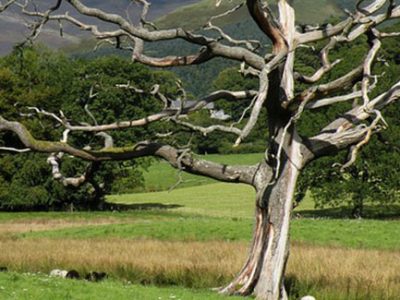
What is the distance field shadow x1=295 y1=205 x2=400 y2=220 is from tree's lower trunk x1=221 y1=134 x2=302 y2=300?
40.2m

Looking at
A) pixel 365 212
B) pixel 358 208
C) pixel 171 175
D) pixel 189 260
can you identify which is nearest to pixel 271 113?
pixel 189 260

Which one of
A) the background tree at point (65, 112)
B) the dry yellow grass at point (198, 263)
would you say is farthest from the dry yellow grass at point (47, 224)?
the dry yellow grass at point (198, 263)

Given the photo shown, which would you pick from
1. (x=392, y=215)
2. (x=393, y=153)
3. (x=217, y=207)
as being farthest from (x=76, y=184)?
(x=217, y=207)

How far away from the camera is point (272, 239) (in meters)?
15.8

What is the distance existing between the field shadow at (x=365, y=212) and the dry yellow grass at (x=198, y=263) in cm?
3174

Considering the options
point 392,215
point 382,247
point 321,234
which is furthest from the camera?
point 392,215

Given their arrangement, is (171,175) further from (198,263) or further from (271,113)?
(271,113)

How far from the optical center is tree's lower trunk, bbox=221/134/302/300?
15703 mm

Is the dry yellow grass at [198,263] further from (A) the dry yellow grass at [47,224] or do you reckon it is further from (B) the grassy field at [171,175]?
(B) the grassy field at [171,175]

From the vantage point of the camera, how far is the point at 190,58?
1608cm

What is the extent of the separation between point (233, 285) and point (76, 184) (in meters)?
4.43

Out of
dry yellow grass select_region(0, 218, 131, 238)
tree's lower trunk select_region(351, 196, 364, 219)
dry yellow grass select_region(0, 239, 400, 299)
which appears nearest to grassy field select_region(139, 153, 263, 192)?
tree's lower trunk select_region(351, 196, 364, 219)

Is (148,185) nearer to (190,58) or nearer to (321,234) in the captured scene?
(321,234)

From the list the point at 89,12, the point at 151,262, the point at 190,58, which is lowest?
the point at 151,262
